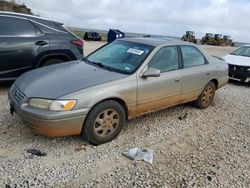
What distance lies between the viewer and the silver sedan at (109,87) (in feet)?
12.9

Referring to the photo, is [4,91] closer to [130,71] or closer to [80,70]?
[80,70]

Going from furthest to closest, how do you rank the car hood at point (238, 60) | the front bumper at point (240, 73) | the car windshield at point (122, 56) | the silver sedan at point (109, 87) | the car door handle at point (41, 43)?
the car hood at point (238, 60) < the front bumper at point (240, 73) < the car door handle at point (41, 43) < the car windshield at point (122, 56) < the silver sedan at point (109, 87)

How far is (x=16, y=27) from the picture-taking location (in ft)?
21.1

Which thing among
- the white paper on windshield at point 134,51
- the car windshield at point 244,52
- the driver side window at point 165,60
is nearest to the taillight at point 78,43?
the white paper on windshield at point 134,51

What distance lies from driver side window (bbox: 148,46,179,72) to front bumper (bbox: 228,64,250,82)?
16.0 ft

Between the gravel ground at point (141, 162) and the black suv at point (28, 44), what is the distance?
1.08m

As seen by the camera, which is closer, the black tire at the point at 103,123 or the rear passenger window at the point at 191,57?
the black tire at the point at 103,123

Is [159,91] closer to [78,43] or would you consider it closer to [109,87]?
[109,87]

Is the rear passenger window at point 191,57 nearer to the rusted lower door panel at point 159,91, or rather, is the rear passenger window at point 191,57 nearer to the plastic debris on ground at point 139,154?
the rusted lower door panel at point 159,91

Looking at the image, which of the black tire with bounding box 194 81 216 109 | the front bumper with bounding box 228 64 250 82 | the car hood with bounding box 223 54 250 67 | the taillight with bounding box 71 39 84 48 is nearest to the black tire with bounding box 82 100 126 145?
the black tire with bounding box 194 81 216 109

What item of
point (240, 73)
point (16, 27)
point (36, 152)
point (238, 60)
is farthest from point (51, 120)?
point (238, 60)

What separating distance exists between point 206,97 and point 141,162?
2.92 m

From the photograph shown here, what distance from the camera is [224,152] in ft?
14.5

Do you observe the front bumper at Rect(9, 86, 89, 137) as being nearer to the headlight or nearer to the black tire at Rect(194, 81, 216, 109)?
the headlight
